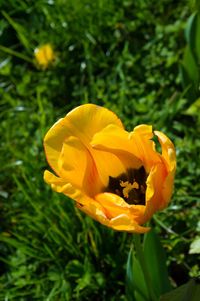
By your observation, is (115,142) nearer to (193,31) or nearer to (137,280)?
(137,280)

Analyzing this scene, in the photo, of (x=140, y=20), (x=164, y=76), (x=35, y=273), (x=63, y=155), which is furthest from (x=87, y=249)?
(x=140, y=20)

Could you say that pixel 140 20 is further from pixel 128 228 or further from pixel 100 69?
pixel 128 228

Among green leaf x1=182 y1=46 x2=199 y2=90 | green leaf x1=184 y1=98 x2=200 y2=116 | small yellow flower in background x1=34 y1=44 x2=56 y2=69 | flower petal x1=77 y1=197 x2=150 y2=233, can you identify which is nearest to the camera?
flower petal x1=77 y1=197 x2=150 y2=233

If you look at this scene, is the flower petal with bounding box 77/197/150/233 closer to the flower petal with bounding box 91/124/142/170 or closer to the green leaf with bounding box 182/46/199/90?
the flower petal with bounding box 91/124/142/170

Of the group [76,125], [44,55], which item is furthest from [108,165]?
[44,55]

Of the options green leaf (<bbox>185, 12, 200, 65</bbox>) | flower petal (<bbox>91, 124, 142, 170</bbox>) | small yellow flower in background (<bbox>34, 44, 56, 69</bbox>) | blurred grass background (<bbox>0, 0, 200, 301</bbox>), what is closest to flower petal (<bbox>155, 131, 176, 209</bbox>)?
flower petal (<bbox>91, 124, 142, 170</bbox>)

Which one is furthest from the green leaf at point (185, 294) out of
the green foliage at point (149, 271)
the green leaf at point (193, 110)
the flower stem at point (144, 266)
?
the green leaf at point (193, 110)
